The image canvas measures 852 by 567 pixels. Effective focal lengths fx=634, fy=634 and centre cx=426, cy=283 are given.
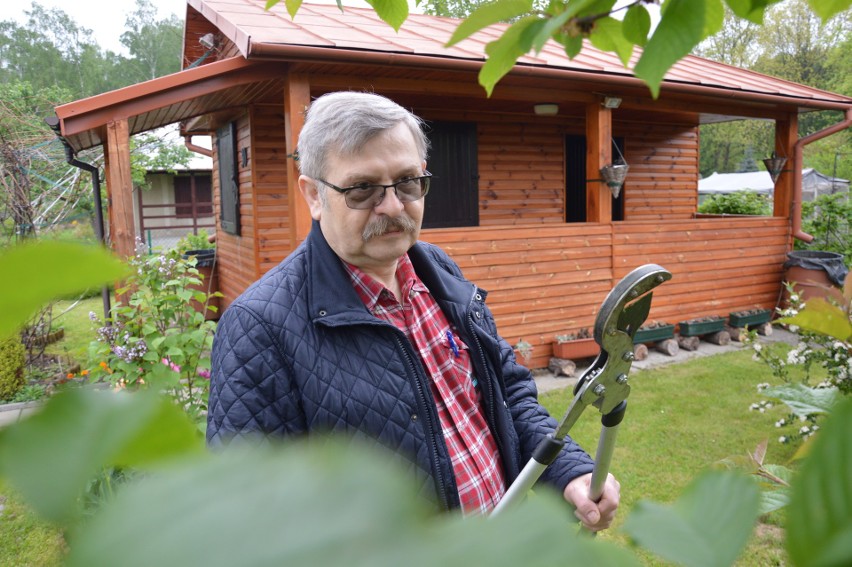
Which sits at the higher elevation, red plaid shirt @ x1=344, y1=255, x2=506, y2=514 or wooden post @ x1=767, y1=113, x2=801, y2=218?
wooden post @ x1=767, y1=113, x2=801, y2=218

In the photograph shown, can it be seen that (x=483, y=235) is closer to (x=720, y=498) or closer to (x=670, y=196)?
(x=670, y=196)

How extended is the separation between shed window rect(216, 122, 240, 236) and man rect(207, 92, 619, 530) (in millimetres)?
7130

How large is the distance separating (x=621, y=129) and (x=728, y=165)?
4229 centimetres

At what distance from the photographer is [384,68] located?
20.3ft

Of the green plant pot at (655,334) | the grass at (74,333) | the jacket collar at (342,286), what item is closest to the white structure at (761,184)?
the green plant pot at (655,334)

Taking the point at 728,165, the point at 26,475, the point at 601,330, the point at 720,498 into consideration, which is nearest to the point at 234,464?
the point at 26,475

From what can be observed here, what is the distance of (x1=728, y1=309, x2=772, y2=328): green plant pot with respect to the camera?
8750mm

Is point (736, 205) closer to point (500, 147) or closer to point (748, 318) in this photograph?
point (748, 318)

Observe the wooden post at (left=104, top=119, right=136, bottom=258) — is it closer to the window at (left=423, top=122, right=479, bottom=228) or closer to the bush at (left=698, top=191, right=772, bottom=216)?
the window at (left=423, top=122, right=479, bottom=228)

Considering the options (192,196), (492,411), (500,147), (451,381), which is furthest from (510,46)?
Result: (192,196)

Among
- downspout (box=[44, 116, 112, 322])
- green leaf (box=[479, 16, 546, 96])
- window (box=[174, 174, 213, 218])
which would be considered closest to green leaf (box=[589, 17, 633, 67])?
green leaf (box=[479, 16, 546, 96])

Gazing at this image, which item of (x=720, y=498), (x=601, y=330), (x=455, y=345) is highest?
(x=720, y=498)

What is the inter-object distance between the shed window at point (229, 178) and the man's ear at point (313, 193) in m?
7.09

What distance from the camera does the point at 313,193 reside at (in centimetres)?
218
